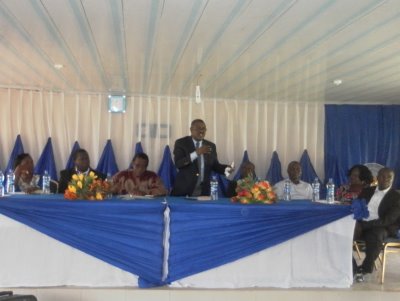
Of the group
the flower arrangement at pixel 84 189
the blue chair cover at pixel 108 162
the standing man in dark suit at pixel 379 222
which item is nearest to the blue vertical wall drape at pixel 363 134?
the standing man in dark suit at pixel 379 222

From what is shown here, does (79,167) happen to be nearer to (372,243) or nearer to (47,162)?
(47,162)

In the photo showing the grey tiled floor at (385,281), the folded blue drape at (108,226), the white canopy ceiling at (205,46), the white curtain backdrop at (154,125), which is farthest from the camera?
the white curtain backdrop at (154,125)

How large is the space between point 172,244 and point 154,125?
10.6 feet

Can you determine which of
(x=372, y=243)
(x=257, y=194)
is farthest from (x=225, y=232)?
(x=372, y=243)

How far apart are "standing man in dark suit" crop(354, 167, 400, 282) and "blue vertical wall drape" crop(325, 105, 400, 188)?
91.6 inches

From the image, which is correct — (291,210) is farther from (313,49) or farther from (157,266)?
(313,49)

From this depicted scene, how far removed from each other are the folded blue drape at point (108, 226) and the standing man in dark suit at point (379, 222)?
1.85 m

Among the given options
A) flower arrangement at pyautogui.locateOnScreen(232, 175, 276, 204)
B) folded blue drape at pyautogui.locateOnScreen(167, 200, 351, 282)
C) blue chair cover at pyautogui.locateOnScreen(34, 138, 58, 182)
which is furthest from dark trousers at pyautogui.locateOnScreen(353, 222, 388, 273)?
blue chair cover at pyautogui.locateOnScreen(34, 138, 58, 182)

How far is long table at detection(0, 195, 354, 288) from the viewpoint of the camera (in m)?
3.34

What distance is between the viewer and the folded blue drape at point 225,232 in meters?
3.40

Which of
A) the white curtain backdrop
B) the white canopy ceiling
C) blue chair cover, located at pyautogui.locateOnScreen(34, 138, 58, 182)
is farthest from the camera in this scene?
the white curtain backdrop

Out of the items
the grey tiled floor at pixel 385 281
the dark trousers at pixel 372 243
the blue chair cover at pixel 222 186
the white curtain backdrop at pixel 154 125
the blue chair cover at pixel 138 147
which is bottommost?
the grey tiled floor at pixel 385 281

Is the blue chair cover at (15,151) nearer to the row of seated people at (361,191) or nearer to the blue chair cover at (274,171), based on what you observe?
the row of seated people at (361,191)

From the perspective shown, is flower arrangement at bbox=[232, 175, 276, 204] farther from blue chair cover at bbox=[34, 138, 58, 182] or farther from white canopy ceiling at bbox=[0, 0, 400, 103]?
blue chair cover at bbox=[34, 138, 58, 182]
